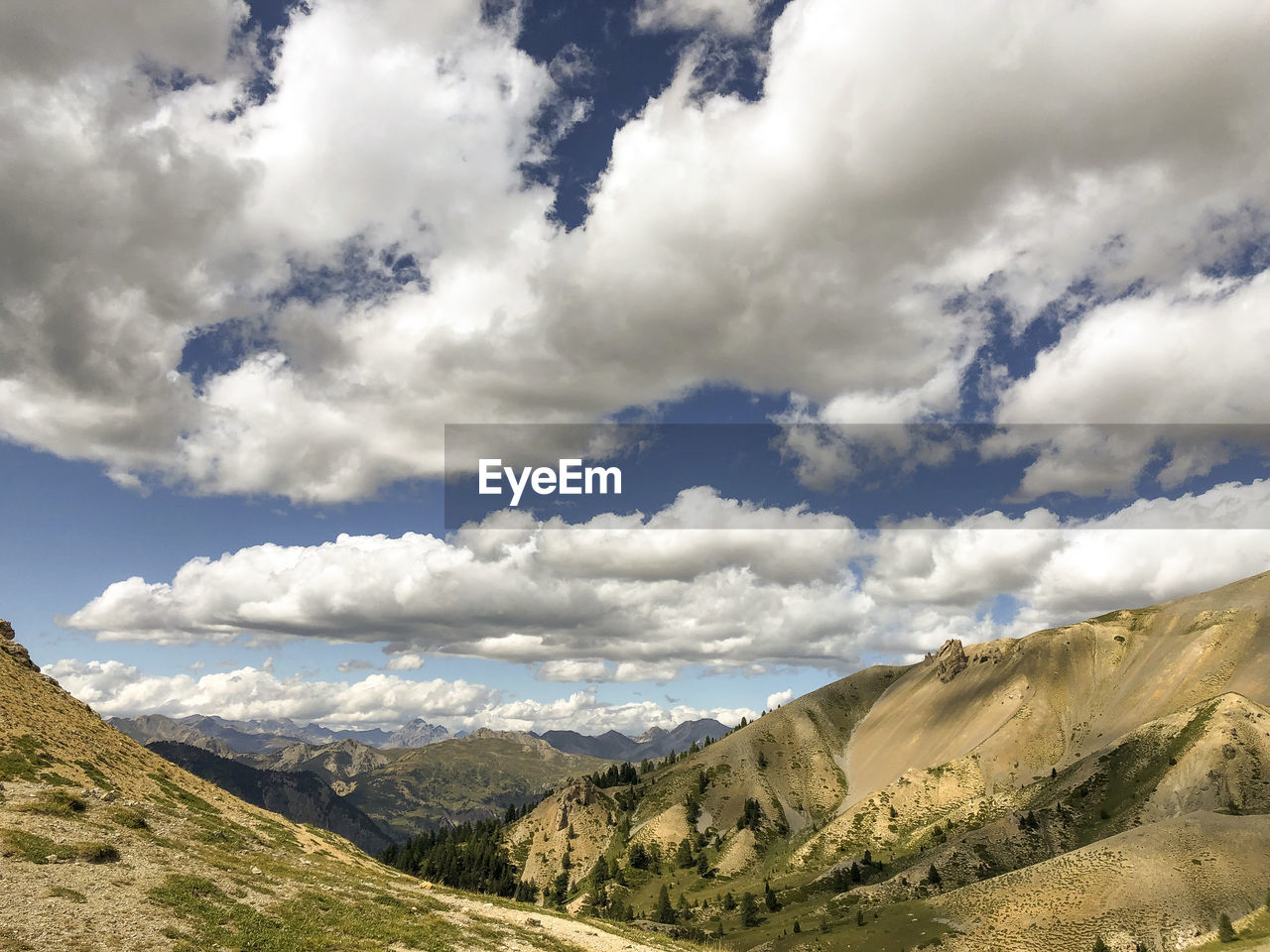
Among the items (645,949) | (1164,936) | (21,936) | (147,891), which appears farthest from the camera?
(1164,936)

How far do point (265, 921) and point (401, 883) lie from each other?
2554cm

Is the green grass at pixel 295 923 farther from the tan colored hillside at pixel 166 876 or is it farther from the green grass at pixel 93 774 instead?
the green grass at pixel 93 774

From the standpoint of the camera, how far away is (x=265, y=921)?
32.3m

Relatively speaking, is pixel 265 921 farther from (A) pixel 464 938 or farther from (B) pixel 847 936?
(B) pixel 847 936

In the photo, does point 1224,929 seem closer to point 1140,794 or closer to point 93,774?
point 1140,794

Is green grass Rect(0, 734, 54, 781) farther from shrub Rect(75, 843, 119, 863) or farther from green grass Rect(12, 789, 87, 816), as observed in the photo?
shrub Rect(75, 843, 119, 863)

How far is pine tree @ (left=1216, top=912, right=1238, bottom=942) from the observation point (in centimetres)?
8231

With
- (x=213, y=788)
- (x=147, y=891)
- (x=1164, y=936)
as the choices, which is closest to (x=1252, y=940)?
(x=1164, y=936)

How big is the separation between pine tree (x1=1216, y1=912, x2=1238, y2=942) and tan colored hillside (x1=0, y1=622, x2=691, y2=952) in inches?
3454

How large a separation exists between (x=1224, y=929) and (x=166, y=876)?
121 m

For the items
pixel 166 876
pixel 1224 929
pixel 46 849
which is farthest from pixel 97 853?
pixel 1224 929

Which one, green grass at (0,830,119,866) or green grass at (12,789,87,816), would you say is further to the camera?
green grass at (12,789,87,816)

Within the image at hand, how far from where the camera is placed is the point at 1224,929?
83250 millimetres

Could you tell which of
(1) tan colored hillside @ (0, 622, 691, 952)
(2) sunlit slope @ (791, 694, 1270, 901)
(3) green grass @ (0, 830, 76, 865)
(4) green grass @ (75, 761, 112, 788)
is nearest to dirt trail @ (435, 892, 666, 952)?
(1) tan colored hillside @ (0, 622, 691, 952)
